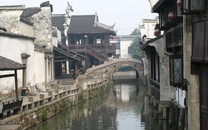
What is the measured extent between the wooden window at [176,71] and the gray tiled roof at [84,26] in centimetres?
3437

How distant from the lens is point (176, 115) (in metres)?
15.3

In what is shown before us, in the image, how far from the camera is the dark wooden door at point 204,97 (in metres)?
9.50

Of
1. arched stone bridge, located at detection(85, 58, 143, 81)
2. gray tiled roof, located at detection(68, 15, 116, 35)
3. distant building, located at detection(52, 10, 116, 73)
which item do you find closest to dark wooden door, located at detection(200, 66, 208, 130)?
arched stone bridge, located at detection(85, 58, 143, 81)

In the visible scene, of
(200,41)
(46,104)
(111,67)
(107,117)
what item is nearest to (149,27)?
(111,67)

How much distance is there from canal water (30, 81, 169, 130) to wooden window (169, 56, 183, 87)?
4.28 m

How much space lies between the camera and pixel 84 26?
49562 millimetres

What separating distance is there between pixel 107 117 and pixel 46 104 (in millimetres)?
3842

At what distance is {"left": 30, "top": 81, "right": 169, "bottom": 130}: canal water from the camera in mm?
17922

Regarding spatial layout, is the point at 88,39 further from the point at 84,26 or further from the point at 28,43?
the point at 28,43

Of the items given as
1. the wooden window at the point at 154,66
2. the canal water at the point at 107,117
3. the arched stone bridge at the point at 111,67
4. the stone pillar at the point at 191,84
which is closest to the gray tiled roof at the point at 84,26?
the arched stone bridge at the point at 111,67

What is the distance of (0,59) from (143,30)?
35.3 m

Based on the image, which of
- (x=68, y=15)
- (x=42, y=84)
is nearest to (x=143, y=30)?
(x=68, y=15)

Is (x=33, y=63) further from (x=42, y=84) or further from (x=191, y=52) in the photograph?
(x=191, y=52)

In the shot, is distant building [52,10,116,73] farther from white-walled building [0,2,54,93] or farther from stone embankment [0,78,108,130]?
stone embankment [0,78,108,130]
